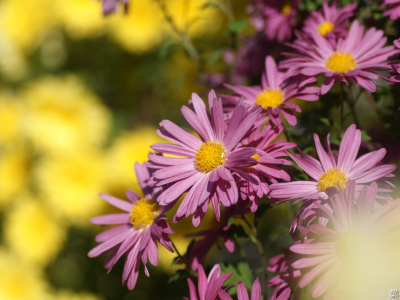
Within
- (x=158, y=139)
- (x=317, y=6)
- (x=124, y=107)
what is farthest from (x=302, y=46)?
(x=124, y=107)

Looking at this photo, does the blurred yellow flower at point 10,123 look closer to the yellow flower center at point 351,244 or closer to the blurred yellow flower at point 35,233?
the blurred yellow flower at point 35,233

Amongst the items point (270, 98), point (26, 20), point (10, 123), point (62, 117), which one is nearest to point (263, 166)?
point (270, 98)

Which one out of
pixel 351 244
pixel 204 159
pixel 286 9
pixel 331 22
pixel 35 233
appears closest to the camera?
pixel 351 244

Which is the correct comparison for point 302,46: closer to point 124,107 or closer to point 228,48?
point 228,48

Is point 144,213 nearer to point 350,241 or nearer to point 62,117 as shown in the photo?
point 350,241

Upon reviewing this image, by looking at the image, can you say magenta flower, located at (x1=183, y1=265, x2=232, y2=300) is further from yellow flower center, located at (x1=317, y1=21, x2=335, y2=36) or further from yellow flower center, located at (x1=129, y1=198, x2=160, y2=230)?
yellow flower center, located at (x1=317, y1=21, x2=335, y2=36)

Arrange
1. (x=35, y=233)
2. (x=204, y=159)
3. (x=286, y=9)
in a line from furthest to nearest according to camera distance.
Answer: (x=35, y=233), (x=286, y=9), (x=204, y=159)

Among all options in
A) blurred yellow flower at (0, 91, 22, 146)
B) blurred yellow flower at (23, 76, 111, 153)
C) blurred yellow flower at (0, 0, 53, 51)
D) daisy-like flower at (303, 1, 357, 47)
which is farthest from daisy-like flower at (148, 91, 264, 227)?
blurred yellow flower at (0, 0, 53, 51)
